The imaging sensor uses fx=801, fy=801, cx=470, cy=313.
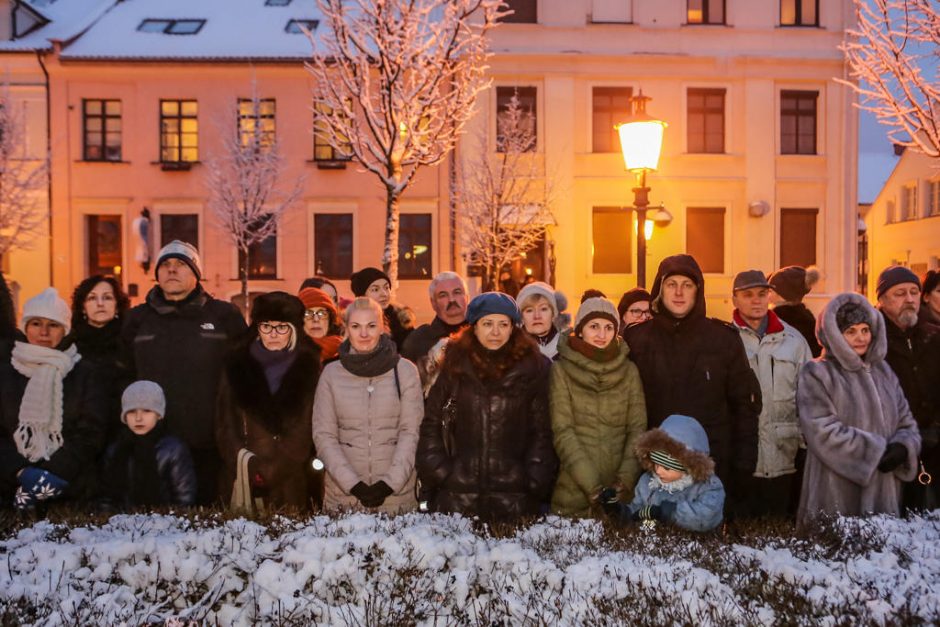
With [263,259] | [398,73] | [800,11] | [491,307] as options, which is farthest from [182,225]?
[491,307]

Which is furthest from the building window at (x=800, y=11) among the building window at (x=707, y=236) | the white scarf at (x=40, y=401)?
the white scarf at (x=40, y=401)

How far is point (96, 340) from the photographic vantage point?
5547mm

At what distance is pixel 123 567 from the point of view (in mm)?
3736

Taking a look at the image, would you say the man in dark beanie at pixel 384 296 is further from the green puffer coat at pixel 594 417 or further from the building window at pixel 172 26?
the building window at pixel 172 26

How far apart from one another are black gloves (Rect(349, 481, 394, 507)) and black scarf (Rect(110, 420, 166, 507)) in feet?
4.28

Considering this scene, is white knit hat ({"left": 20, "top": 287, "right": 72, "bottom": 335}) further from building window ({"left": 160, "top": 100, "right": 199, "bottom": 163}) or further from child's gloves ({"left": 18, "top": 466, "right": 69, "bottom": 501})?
building window ({"left": 160, "top": 100, "right": 199, "bottom": 163})

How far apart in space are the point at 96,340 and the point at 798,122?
23.4m

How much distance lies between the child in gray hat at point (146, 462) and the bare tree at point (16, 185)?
1842 centimetres

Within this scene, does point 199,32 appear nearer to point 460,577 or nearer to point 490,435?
point 490,435

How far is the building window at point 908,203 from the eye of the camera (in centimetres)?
3522

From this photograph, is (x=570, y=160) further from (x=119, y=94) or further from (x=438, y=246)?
(x=119, y=94)

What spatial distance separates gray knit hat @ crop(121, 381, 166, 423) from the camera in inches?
197

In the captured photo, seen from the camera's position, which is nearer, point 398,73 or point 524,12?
point 398,73

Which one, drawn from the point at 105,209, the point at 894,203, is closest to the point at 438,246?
the point at 105,209
